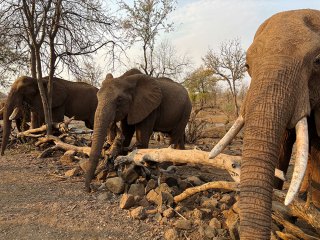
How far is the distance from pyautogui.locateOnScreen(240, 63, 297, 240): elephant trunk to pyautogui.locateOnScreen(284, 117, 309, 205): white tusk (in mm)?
119

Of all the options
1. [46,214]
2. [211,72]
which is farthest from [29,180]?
[211,72]

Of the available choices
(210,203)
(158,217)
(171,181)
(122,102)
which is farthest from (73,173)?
(210,203)

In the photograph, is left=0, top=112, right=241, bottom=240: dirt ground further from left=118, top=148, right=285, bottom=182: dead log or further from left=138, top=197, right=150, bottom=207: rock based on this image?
left=118, top=148, right=285, bottom=182: dead log

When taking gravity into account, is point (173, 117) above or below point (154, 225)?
above

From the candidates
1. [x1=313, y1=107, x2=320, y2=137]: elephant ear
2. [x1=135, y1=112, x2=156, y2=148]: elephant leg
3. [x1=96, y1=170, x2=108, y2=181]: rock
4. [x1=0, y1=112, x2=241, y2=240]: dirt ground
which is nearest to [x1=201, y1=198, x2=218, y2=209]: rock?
[x1=0, y1=112, x2=241, y2=240]: dirt ground

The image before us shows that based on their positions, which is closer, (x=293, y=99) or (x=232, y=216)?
(x=293, y=99)

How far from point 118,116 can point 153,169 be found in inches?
68.0

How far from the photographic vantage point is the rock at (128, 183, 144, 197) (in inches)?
210

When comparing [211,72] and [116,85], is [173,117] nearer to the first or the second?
[116,85]

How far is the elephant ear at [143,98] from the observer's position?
789cm

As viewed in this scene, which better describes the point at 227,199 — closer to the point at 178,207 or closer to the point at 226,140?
the point at 178,207

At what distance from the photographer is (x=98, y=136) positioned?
241 inches

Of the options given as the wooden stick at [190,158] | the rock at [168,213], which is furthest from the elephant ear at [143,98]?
the rock at [168,213]

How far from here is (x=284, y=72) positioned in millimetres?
2873
